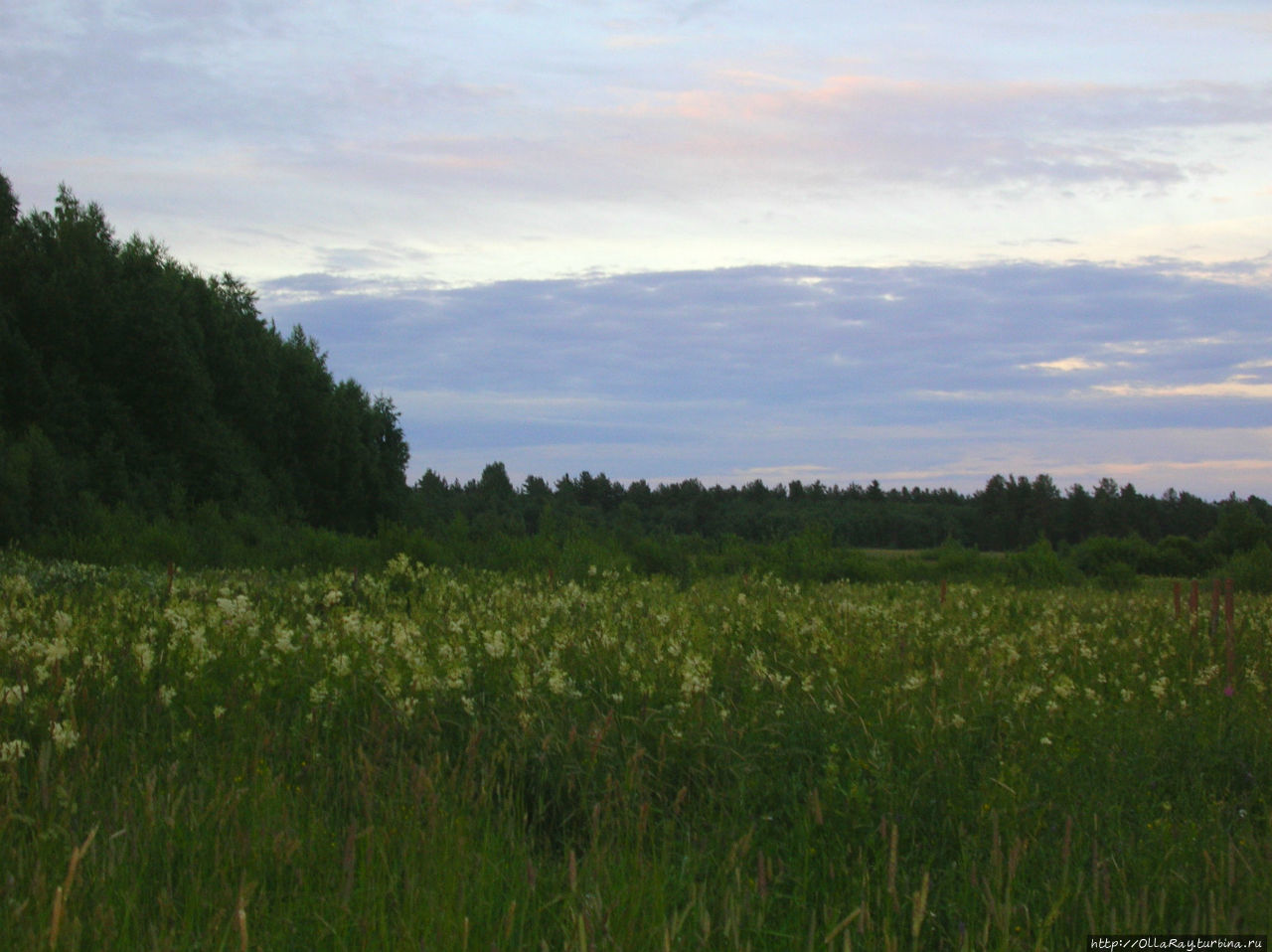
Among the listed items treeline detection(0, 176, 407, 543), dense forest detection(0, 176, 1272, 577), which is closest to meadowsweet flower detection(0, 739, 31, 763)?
dense forest detection(0, 176, 1272, 577)

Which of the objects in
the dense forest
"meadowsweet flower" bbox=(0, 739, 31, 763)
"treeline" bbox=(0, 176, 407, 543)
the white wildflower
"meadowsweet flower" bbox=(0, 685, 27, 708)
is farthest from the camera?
"treeline" bbox=(0, 176, 407, 543)

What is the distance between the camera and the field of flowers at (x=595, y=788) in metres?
3.17

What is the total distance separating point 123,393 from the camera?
26.1m

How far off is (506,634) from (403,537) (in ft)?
45.5

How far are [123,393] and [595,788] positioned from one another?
83.8 feet

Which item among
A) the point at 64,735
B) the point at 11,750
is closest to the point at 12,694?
the point at 64,735

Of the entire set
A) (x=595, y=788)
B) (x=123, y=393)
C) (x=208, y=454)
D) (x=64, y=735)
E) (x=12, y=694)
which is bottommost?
(x=595, y=788)

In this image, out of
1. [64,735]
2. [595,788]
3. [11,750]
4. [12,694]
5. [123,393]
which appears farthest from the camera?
[123,393]

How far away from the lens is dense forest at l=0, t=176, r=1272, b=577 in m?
19.9

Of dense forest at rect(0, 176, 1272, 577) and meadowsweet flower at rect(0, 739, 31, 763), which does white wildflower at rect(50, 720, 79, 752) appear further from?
dense forest at rect(0, 176, 1272, 577)

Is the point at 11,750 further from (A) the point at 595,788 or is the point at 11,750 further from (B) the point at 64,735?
(A) the point at 595,788

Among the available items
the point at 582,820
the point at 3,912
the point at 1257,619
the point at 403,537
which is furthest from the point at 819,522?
the point at 3,912

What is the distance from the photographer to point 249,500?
2734 centimetres

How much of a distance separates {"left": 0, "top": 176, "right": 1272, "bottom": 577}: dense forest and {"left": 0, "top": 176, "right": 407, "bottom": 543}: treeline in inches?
2.0
